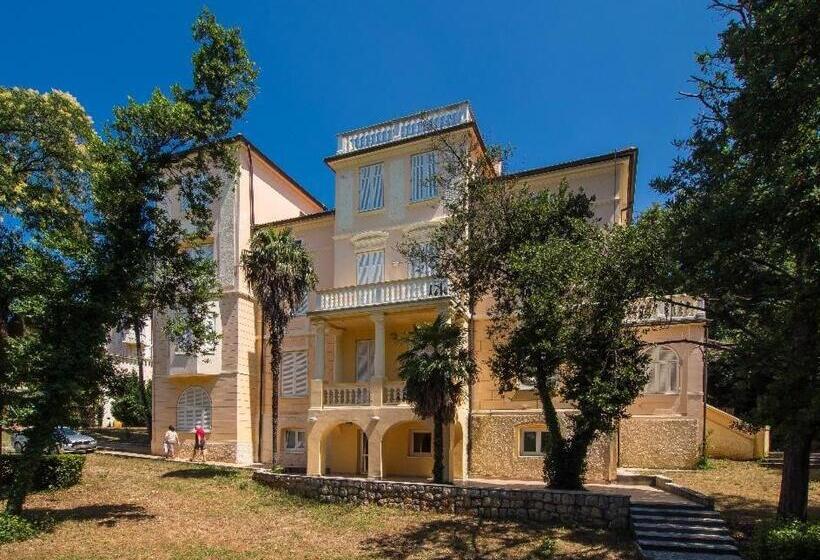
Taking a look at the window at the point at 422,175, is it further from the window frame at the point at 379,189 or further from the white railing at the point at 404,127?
the window frame at the point at 379,189

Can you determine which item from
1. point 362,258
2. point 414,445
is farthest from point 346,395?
point 362,258

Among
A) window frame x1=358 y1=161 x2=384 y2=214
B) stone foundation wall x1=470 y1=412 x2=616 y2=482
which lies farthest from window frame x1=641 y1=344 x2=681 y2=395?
window frame x1=358 y1=161 x2=384 y2=214

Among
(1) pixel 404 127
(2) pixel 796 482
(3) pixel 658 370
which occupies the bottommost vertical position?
(2) pixel 796 482

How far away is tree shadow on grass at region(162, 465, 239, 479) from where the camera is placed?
843 inches

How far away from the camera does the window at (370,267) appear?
24719mm

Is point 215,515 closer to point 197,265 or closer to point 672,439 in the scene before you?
point 197,265

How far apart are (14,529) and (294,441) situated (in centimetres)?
1271

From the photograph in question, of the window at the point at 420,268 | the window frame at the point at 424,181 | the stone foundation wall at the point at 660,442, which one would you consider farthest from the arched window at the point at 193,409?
the stone foundation wall at the point at 660,442

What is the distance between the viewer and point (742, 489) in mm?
17500

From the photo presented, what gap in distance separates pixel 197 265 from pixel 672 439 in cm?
1739

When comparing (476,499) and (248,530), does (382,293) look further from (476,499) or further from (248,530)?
(248,530)

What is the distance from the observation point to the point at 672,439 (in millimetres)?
20766

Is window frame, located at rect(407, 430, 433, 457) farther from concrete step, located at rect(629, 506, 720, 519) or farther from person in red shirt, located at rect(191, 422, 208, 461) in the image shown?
concrete step, located at rect(629, 506, 720, 519)

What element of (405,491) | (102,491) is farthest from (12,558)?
(405,491)
